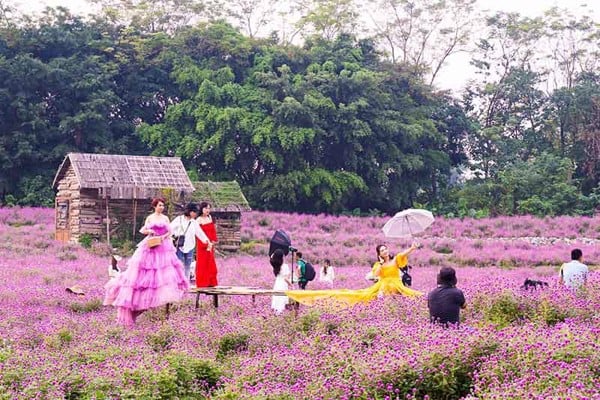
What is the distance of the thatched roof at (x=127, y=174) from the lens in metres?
28.3

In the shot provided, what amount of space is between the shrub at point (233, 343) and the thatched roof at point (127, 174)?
62.8 ft

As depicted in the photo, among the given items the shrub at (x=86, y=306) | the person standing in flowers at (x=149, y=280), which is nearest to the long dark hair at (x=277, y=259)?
the person standing in flowers at (x=149, y=280)

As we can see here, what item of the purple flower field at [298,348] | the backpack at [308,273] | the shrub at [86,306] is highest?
the backpack at [308,273]

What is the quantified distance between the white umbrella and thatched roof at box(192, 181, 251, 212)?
44.8 feet

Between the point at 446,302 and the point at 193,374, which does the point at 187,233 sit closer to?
the point at 446,302

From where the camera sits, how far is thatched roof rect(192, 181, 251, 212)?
97.8 ft

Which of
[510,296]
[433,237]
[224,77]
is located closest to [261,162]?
[224,77]

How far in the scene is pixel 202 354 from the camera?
28.3 ft

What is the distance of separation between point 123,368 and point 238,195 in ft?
77.2

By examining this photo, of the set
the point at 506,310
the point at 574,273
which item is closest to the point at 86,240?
the point at 574,273

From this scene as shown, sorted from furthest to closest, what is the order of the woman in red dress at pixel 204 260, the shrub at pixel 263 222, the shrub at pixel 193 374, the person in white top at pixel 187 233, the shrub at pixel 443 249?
1. the shrub at pixel 263 222
2. the shrub at pixel 443 249
3. the woman in red dress at pixel 204 260
4. the person in white top at pixel 187 233
5. the shrub at pixel 193 374

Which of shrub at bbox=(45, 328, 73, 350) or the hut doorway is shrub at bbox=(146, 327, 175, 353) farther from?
the hut doorway

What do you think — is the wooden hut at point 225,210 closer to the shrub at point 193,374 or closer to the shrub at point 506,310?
the shrub at point 506,310

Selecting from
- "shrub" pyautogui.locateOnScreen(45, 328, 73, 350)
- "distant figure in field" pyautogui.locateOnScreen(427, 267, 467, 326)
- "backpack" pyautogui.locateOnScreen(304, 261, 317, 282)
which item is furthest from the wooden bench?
"distant figure in field" pyautogui.locateOnScreen(427, 267, 467, 326)
